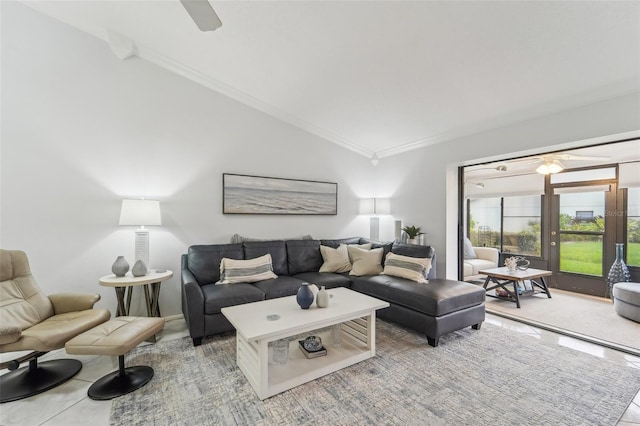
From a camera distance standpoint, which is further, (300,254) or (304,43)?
(300,254)

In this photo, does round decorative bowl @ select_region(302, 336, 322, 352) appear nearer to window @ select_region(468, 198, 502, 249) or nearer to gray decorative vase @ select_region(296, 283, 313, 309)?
gray decorative vase @ select_region(296, 283, 313, 309)

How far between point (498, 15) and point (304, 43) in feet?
5.52

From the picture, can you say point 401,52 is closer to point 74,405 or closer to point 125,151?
point 125,151

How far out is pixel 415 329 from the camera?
2908 millimetres

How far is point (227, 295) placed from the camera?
291cm

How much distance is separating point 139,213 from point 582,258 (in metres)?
6.56

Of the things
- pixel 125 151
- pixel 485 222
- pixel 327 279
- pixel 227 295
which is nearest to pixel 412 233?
pixel 327 279

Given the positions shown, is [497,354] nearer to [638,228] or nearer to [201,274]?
[201,274]

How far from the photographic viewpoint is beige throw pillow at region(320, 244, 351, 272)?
13.3 ft

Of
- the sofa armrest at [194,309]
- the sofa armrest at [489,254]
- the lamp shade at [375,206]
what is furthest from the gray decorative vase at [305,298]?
the sofa armrest at [489,254]

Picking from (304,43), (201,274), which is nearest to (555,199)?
(304,43)

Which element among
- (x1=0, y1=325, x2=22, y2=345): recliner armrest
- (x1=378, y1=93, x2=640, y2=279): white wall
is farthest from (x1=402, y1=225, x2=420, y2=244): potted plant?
(x1=0, y1=325, x2=22, y2=345): recliner armrest

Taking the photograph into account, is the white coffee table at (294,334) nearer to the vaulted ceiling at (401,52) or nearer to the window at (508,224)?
the vaulted ceiling at (401,52)

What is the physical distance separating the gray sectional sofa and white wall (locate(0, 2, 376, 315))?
45cm
